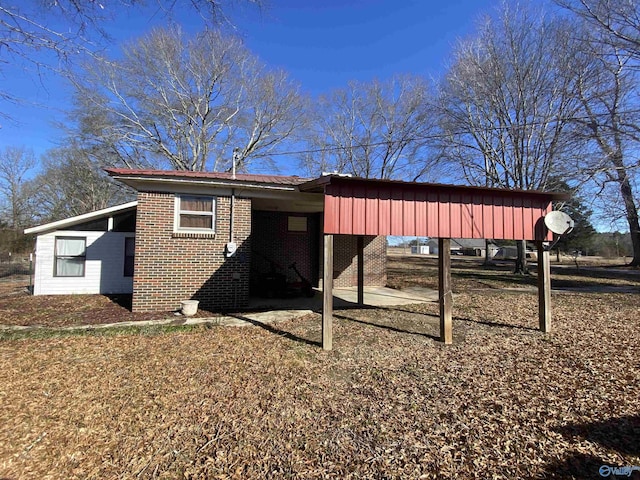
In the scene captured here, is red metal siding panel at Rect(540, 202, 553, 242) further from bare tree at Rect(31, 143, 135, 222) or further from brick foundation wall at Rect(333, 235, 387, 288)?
bare tree at Rect(31, 143, 135, 222)

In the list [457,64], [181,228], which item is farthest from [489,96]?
[181,228]

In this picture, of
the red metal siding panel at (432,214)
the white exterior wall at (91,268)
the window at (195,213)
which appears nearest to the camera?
the red metal siding panel at (432,214)

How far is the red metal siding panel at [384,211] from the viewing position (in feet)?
19.7

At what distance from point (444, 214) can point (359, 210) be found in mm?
1771

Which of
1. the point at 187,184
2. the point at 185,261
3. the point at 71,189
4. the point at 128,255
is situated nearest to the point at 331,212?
the point at 187,184

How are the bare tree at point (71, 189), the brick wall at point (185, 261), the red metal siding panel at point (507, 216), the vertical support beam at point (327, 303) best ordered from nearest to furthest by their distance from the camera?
the vertical support beam at point (327, 303) < the red metal siding panel at point (507, 216) < the brick wall at point (185, 261) < the bare tree at point (71, 189)

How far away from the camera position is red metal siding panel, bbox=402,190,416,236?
20.2 ft

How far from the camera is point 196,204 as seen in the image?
8.48m

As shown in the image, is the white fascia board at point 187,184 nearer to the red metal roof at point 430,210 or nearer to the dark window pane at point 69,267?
the red metal roof at point 430,210

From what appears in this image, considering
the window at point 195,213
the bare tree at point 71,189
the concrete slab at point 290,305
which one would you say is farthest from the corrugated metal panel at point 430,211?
the bare tree at point 71,189

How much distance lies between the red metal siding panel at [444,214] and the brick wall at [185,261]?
483 cm

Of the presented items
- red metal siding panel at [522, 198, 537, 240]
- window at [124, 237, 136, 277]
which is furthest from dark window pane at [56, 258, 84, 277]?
red metal siding panel at [522, 198, 537, 240]

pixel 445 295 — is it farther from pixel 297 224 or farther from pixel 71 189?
pixel 71 189

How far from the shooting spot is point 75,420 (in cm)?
325
